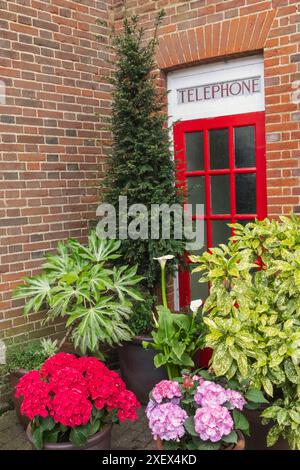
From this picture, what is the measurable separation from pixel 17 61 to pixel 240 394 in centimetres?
319

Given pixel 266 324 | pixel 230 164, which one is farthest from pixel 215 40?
pixel 266 324

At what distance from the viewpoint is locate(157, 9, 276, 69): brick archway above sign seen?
12.9 feet

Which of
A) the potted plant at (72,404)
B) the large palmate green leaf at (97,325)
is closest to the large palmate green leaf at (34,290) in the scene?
the large palmate green leaf at (97,325)

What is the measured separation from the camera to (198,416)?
2498 mm

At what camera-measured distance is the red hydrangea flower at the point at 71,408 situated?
256cm

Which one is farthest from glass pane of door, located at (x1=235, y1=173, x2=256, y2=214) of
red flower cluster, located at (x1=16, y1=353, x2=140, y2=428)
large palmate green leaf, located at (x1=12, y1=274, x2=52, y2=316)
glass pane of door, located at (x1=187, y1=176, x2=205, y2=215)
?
red flower cluster, located at (x1=16, y1=353, x2=140, y2=428)

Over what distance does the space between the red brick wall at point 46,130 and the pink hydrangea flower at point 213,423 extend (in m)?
2.12

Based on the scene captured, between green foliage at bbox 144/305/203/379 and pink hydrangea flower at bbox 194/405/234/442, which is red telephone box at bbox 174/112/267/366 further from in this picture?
pink hydrangea flower at bbox 194/405/234/442

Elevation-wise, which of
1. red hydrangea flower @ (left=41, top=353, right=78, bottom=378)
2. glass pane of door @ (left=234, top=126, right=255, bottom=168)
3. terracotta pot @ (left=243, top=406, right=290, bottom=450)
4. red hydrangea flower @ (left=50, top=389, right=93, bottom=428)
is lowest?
terracotta pot @ (left=243, top=406, right=290, bottom=450)

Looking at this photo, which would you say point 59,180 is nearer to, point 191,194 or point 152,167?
point 152,167

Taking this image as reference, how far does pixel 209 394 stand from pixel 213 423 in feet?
0.55

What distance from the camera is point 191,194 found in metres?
4.64

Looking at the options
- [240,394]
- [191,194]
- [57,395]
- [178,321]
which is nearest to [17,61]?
[191,194]

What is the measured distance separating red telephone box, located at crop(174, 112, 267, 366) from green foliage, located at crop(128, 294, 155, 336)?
810 millimetres
